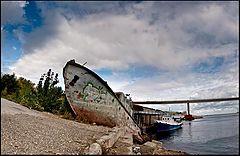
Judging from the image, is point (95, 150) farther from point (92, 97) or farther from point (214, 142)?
point (92, 97)

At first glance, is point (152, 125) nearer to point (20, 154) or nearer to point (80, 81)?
point (80, 81)

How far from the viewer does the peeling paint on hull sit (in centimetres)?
1677

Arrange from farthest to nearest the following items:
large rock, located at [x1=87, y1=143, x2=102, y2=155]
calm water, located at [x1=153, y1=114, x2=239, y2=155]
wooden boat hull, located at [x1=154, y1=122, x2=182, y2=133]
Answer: wooden boat hull, located at [x1=154, y1=122, x2=182, y2=133]
calm water, located at [x1=153, y1=114, x2=239, y2=155]
large rock, located at [x1=87, y1=143, x2=102, y2=155]

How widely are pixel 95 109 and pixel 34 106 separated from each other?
186 inches

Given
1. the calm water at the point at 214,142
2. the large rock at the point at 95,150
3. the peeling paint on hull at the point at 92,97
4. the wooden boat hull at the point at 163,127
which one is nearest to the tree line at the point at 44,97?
the peeling paint on hull at the point at 92,97

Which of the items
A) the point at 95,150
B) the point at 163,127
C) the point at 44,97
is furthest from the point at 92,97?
the point at 163,127

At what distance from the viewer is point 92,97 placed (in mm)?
16922

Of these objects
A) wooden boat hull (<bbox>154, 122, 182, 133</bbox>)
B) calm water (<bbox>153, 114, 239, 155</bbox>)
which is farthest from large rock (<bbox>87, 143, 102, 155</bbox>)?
wooden boat hull (<bbox>154, 122, 182, 133</bbox>)

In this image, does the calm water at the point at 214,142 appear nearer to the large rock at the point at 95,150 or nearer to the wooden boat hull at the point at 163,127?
the large rock at the point at 95,150

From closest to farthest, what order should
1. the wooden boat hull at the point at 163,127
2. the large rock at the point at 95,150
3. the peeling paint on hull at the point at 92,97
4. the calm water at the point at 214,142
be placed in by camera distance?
the large rock at the point at 95,150 < the calm water at the point at 214,142 < the peeling paint on hull at the point at 92,97 < the wooden boat hull at the point at 163,127

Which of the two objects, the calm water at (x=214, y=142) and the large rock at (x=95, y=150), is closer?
the large rock at (x=95, y=150)

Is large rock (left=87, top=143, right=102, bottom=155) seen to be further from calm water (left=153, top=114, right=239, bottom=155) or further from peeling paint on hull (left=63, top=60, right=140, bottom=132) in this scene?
peeling paint on hull (left=63, top=60, right=140, bottom=132)

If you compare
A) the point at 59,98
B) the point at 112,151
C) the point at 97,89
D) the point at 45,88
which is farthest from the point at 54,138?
the point at 59,98

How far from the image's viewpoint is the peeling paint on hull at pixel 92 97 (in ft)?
55.0
